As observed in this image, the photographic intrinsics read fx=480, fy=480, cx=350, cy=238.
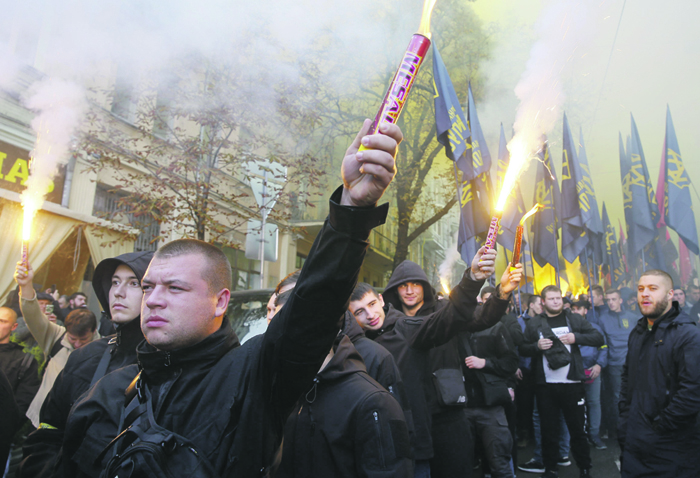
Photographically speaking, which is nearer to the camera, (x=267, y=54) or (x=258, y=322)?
(x=258, y=322)

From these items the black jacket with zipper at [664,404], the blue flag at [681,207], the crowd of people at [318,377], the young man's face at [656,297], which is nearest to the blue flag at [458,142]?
the crowd of people at [318,377]

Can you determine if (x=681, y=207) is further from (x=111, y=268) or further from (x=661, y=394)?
(x=111, y=268)

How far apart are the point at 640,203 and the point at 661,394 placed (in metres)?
7.74

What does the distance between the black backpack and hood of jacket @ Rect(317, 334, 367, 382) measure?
2.79 feet

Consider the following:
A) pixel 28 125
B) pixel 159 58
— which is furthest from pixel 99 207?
pixel 159 58

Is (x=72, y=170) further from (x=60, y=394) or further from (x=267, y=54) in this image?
(x=60, y=394)

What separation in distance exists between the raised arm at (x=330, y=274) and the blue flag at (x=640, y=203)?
405 inches

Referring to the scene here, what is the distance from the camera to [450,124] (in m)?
7.00

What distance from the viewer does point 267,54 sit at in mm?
6965

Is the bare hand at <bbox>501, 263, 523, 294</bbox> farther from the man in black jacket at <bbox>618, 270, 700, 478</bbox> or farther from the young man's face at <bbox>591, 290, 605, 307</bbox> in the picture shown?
the young man's face at <bbox>591, 290, 605, 307</bbox>

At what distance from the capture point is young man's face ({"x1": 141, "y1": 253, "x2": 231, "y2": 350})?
153 cm

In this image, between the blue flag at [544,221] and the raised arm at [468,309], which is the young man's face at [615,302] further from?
the raised arm at [468,309]

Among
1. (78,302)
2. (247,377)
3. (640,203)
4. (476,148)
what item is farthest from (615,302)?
(78,302)

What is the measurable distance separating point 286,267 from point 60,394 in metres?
15.4
